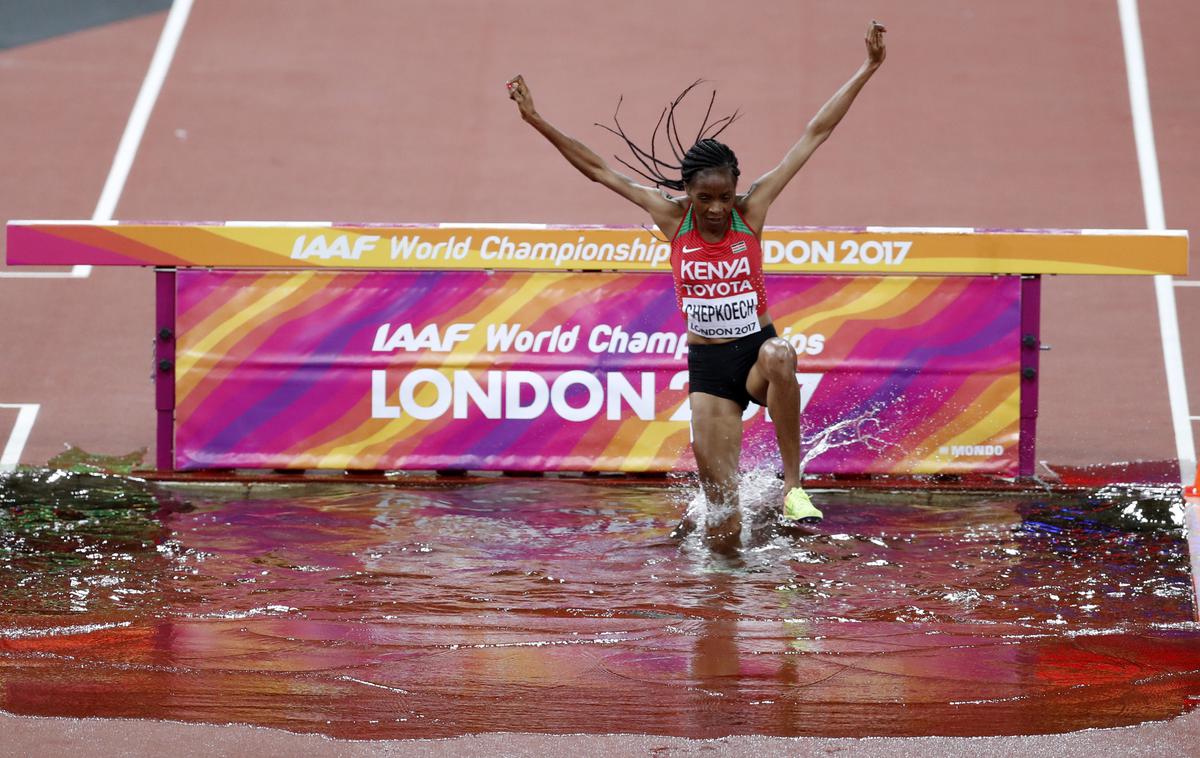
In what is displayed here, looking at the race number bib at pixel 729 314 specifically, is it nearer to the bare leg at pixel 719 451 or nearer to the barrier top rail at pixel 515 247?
the bare leg at pixel 719 451

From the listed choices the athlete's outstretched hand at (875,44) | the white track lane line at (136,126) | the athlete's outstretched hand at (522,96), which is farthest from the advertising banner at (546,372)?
the white track lane line at (136,126)

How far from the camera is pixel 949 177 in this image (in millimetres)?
13422

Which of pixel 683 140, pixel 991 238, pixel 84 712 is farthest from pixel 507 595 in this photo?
pixel 683 140

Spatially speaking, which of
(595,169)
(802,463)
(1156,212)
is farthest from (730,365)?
(1156,212)

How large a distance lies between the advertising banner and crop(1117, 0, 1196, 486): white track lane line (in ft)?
4.77

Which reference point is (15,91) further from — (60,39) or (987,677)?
(987,677)

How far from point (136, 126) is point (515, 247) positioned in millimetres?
6900

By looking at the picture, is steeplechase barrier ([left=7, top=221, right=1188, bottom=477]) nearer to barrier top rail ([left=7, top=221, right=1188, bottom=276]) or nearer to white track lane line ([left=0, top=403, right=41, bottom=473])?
barrier top rail ([left=7, top=221, right=1188, bottom=276])

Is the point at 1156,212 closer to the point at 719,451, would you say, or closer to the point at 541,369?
the point at 541,369

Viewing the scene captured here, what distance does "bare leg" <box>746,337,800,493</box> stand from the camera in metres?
7.02

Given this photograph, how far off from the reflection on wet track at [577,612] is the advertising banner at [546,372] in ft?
1.17

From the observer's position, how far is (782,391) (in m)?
7.04

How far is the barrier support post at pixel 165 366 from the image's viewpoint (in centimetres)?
877

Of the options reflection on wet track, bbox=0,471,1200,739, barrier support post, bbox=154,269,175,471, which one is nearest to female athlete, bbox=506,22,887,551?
reflection on wet track, bbox=0,471,1200,739
